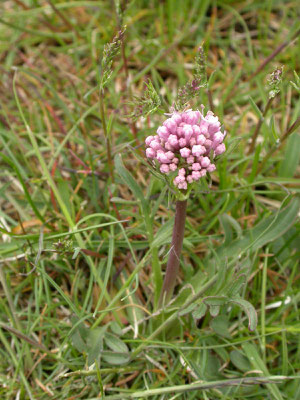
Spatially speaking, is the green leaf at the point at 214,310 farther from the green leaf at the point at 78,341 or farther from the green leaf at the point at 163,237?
the green leaf at the point at 78,341

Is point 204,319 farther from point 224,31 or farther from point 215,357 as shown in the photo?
point 224,31

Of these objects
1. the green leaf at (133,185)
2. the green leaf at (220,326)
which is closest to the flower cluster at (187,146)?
the green leaf at (133,185)

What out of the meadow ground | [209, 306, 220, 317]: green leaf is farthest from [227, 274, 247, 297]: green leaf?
[209, 306, 220, 317]: green leaf

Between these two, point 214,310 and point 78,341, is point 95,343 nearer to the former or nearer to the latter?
point 78,341

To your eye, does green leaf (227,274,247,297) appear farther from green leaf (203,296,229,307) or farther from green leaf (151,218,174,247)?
green leaf (151,218,174,247)

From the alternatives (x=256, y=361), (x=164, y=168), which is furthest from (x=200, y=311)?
(x=164, y=168)
